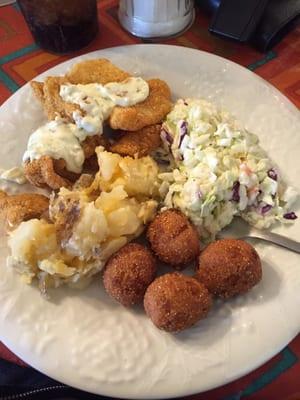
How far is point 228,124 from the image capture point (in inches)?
37.6

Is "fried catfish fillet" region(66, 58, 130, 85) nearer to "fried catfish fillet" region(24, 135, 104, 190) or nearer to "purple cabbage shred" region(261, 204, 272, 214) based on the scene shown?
"fried catfish fillet" region(24, 135, 104, 190)

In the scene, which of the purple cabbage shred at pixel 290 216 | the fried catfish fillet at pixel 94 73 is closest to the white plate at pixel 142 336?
the purple cabbage shred at pixel 290 216

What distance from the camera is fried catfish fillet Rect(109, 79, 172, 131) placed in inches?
37.1

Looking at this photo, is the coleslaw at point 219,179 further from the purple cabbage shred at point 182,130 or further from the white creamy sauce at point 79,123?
the white creamy sauce at point 79,123

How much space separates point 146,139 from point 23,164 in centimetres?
22

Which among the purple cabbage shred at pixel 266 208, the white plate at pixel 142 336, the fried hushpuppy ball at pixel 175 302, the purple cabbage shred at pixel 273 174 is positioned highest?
the purple cabbage shred at pixel 273 174

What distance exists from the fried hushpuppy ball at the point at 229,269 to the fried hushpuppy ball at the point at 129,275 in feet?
0.27

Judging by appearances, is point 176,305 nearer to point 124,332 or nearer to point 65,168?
point 124,332

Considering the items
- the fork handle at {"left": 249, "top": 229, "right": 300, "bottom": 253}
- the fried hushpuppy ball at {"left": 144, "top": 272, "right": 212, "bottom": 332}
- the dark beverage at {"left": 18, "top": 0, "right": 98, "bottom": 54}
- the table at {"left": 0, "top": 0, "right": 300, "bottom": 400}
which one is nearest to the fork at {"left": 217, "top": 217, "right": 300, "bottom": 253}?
the fork handle at {"left": 249, "top": 229, "right": 300, "bottom": 253}

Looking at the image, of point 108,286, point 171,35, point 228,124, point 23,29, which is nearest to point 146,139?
point 228,124

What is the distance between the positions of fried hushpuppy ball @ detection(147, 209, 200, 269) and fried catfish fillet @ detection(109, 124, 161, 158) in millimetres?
137

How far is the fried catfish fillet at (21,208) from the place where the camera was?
0.85 metres

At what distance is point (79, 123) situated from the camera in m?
0.92

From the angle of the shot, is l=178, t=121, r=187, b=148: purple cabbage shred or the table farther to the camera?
the table
